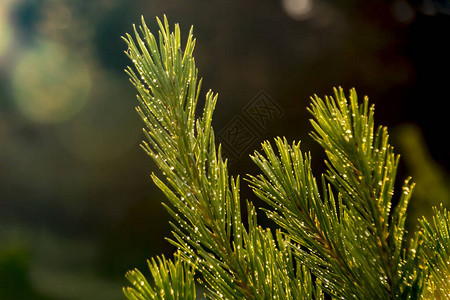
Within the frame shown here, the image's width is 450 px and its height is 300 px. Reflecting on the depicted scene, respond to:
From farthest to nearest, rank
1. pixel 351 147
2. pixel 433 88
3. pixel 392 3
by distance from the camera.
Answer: pixel 392 3 < pixel 433 88 < pixel 351 147

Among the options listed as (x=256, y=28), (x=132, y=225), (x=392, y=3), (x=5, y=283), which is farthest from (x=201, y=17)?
(x=5, y=283)

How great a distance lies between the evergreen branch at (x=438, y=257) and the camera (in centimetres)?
33

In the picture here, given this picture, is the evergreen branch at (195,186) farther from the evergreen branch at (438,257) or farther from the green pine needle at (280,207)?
the evergreen branch at (438,257)

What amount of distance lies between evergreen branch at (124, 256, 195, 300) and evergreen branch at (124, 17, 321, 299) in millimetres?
22

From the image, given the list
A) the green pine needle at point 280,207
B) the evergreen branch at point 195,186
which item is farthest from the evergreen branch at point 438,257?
the evergreen branch at point 195,186

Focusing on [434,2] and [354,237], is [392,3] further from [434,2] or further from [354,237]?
[354,237]

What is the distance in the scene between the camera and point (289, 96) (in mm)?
2492

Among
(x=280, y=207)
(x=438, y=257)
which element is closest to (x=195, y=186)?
(x=280, y=207)

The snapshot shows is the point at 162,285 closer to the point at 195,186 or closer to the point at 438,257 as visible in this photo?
the point at 195,186

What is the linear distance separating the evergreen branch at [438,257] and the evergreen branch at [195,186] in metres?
0.12

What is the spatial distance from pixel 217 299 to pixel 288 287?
0.19ft

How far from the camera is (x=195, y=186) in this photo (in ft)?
0.99

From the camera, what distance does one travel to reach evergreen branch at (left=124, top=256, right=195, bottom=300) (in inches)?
10.1

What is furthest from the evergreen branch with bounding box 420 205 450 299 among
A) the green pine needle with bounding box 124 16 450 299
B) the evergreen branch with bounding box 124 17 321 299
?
the evergreen branch with bounding box 124 17 321 299
